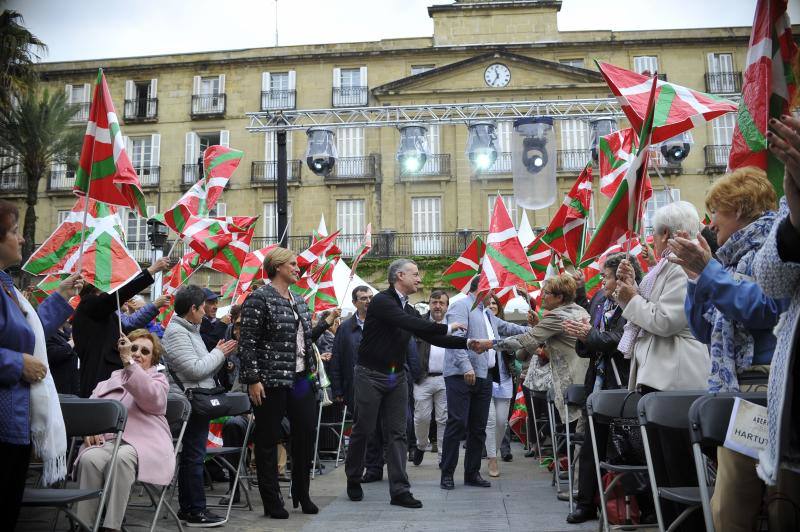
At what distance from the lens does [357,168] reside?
1407 inches

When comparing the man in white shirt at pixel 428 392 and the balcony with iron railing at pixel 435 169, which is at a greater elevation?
the balcony with iron railing at pixel 435 169

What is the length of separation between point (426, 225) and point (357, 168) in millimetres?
4097

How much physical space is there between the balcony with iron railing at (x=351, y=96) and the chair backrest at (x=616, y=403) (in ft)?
105

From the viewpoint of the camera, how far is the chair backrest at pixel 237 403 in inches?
249

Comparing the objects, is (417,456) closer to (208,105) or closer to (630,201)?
(630,201)

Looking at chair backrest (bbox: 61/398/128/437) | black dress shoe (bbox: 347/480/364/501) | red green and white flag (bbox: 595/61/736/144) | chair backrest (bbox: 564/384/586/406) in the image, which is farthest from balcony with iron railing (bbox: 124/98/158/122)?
chair backrest (bbox: 61/398/128/437)

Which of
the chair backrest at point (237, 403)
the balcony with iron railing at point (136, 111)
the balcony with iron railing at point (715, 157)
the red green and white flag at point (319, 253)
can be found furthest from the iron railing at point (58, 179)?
the chair backrest at point (237, 403)

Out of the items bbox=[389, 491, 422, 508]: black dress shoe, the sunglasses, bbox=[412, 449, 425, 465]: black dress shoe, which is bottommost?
bbox=[412, 449, 425, 465]: black dress shoe

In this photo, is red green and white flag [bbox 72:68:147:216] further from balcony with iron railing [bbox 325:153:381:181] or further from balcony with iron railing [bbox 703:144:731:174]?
balcony with iron railing [bbox 703:144:731:174]

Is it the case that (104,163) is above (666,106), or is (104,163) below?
below

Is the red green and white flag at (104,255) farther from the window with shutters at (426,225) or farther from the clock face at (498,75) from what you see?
the clock face at (498,75)

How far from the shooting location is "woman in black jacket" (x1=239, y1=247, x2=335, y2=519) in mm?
6359

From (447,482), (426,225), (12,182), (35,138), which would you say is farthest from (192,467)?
(12,182)

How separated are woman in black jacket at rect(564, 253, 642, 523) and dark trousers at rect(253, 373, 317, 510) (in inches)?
87.6
